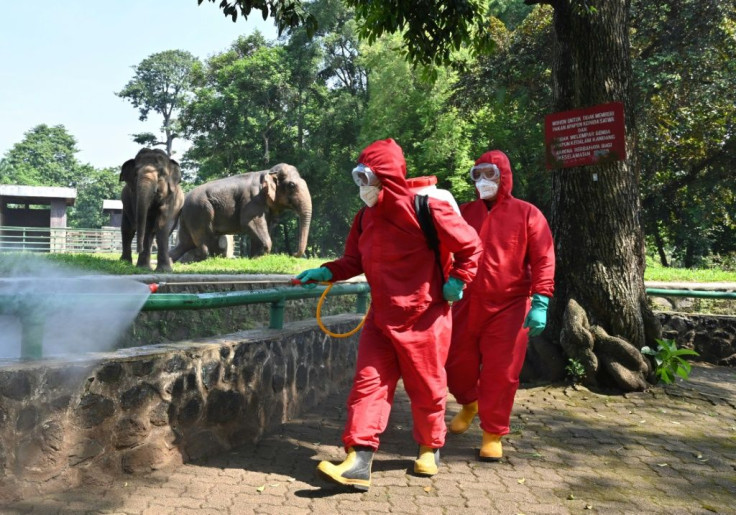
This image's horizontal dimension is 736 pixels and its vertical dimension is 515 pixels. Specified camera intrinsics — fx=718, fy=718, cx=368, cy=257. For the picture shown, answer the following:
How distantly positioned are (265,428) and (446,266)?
68.4 inches

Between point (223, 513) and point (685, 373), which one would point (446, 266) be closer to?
point (223, 513)

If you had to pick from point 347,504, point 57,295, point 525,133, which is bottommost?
point 347,504

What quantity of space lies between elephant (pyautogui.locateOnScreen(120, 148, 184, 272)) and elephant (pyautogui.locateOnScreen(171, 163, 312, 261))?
5.50 meters

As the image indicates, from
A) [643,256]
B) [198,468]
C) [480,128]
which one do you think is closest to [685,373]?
[643,256]

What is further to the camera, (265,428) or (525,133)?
(525,133)

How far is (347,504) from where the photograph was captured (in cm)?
357

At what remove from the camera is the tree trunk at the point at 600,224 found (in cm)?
655

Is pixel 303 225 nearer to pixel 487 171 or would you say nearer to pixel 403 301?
pixel 487 171

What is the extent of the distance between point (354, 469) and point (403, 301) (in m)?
0.92

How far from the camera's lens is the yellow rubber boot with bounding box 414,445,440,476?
13.2 feet

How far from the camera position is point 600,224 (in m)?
6.60

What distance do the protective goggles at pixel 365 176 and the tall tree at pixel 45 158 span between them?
76417 mm

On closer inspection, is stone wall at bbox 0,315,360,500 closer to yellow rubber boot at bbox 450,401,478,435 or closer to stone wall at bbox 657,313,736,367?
yellow rubber boot at bbox 450,401,478,435

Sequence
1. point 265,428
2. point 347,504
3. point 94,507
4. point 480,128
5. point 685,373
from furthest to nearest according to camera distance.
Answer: point 480,128, point 685,373, point 265,428, point 347,504, point 94,507
